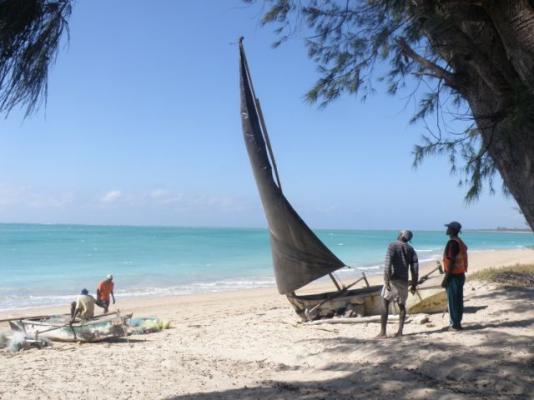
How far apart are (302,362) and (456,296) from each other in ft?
7.04

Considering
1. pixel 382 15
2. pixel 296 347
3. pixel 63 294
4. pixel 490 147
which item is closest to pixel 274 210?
pixel 296 347

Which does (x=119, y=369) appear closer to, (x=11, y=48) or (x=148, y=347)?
(x=148, y=347)

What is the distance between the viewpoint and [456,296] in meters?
6.45

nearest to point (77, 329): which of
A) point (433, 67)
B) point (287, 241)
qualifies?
point (287, 241)

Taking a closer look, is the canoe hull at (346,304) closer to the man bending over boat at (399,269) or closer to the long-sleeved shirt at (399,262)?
the man bending over boat at (399,269)

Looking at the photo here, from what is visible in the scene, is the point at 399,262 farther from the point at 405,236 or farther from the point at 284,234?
the point at 284,234

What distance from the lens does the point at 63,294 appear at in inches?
765

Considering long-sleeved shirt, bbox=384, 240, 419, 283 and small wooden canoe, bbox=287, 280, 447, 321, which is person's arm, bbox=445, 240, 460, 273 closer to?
long-sleeved shirt, bbox=384, 240, 419, 283

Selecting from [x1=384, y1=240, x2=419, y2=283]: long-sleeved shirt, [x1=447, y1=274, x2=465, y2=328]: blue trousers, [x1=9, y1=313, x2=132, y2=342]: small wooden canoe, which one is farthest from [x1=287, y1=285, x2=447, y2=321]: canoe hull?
[x1=9, y1=313, x2=132, y2=342]: small wooden canoe

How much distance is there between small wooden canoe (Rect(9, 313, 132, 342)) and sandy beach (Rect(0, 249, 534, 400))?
0.17 metres

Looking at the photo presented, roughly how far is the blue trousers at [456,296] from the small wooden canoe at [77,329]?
4.87 metres

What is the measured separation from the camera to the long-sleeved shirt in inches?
249

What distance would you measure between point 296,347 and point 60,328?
165 inches

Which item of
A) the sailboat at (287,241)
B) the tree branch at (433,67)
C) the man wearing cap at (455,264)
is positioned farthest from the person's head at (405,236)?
the tree branch at (433,67)
